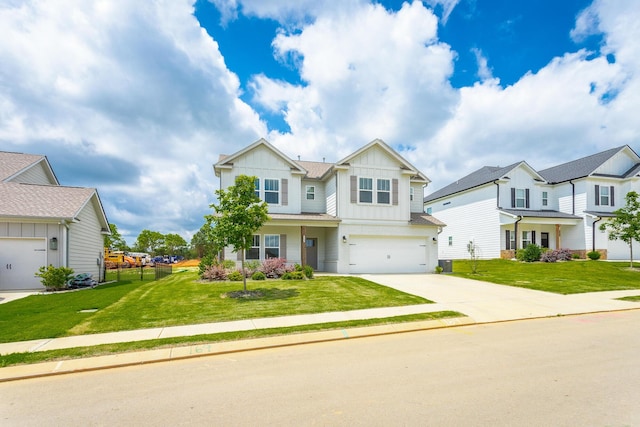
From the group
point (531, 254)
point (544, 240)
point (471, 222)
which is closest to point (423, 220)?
point (531, 254)

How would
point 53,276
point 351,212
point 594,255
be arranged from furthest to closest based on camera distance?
point 594,255, point 351,212, point 53,276

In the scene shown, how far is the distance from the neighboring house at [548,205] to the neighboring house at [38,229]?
27927mm

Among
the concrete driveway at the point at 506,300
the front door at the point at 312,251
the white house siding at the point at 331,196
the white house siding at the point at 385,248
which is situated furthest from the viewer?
the front door at the point at 312,251

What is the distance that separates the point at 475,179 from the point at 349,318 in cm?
2620

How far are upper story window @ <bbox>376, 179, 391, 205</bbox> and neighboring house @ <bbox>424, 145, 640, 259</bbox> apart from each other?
11.4m

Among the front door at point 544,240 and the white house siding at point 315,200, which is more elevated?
the white house siding at point 315,200

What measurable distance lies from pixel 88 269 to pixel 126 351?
15.6m

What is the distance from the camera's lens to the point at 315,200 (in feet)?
71.8

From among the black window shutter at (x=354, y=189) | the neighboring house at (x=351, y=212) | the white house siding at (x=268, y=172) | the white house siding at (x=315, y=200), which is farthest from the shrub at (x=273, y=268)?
the black window shutter at (x=354, y=189)

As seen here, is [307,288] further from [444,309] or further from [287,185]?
[287,185]

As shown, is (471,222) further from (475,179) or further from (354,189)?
(354,189)

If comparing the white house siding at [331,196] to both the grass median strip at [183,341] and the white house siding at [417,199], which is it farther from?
the grass median strip at [183,341]

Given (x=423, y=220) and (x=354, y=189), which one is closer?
(x=354, y=189)

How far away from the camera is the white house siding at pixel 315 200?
21.6 meters
